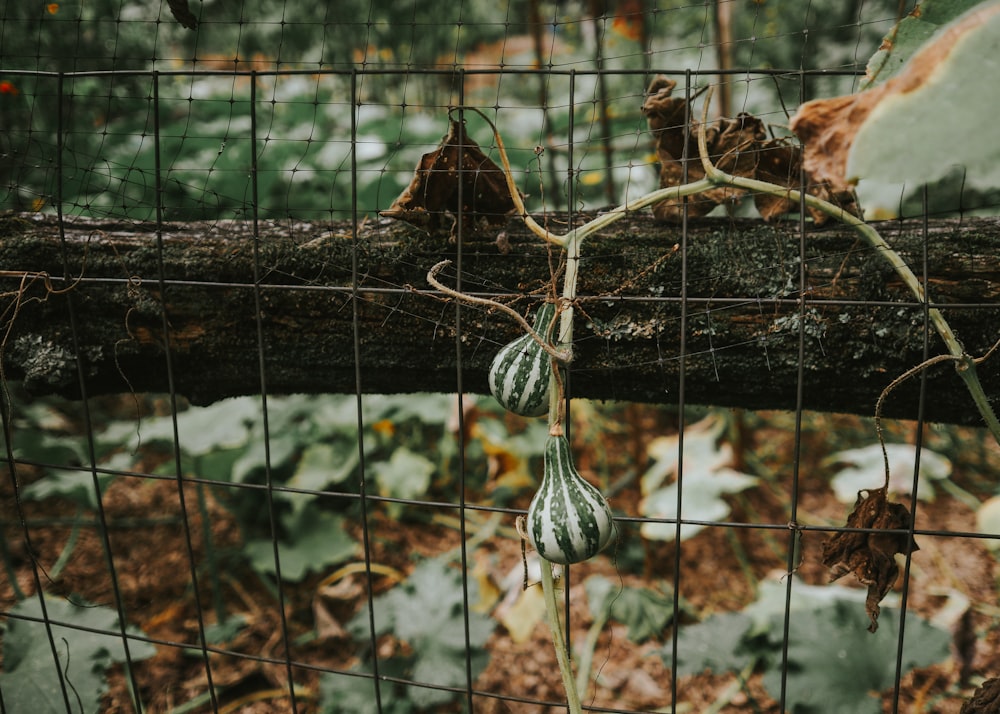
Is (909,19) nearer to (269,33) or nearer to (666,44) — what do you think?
(666,44)

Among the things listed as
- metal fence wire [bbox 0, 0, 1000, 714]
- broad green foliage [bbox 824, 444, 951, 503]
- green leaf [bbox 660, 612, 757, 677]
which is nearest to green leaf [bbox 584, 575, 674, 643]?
metal fence wire [bbox 0, 0, 1000, 714]

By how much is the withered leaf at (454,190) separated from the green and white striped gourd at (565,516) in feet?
1.45

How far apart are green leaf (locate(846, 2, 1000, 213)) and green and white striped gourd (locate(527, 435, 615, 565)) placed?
0.49 metres

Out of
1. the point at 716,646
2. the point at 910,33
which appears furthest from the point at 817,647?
the point at 910,33

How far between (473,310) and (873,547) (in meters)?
0.75

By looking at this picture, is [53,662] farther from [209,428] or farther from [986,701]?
[986,701]

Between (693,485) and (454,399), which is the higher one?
(454,399)

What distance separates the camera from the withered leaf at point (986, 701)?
1.12 m

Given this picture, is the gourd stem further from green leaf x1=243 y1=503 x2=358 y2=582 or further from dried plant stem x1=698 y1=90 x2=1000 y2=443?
green leaf x1=243 y1=503 x2=358 y2=582

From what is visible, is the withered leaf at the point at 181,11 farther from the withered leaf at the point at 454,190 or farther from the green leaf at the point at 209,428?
the green leaf at the point at 209,428

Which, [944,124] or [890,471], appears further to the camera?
[890,471]

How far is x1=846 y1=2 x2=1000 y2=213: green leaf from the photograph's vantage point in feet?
2.12

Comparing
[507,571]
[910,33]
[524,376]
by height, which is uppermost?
[910,33]

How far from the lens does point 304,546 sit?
2.24 meters
